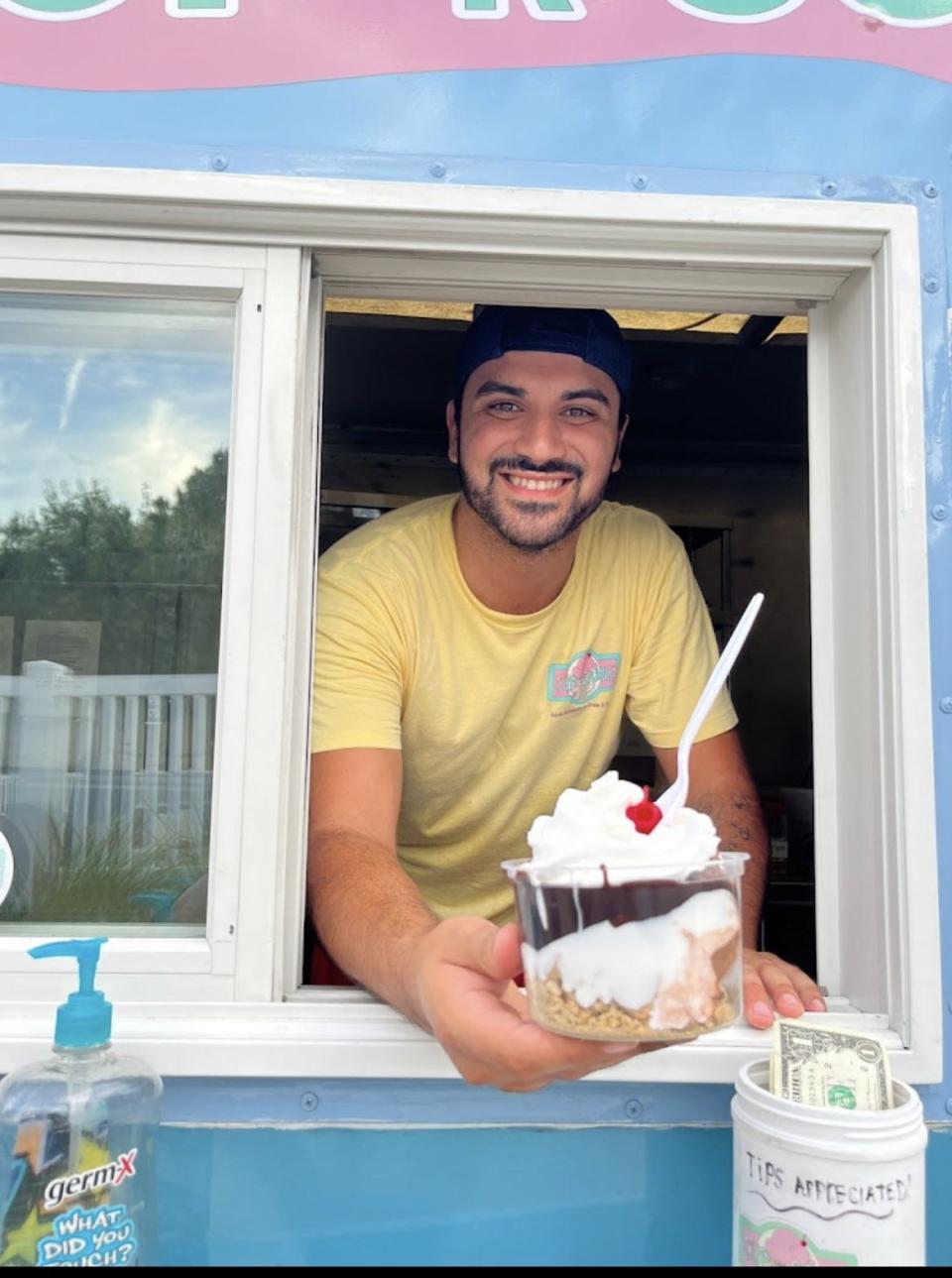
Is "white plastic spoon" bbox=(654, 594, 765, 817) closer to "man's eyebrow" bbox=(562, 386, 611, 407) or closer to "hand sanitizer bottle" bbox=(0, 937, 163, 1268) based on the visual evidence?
"hand sanitizer bottle" bbox=(0, 937, 163, 1268)

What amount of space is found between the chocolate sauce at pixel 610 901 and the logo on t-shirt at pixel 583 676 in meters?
1.21

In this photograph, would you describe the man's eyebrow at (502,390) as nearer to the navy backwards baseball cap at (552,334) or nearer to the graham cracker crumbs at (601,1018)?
the navy backwards baseball cap at (552,334)

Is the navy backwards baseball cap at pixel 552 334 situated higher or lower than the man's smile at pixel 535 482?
higher

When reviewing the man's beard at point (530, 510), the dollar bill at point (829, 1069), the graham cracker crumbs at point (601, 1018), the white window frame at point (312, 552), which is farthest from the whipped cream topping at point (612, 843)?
the man's beard at point (530, 510)

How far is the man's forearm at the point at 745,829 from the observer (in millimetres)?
2066

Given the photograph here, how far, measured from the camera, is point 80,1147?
1186 millimetres

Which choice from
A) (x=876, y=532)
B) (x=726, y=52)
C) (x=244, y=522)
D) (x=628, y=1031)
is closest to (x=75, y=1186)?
(x=628, y=1031)

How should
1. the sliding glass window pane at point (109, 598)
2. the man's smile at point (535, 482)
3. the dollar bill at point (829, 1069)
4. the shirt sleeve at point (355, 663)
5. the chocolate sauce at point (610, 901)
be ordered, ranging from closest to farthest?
the chocolate sauce at point (610, 901) < the dollar bill at point (829, 1069) < the sliding glass window pane at point (109, 598) < the shirt sleeve at point (355, 663) < the man's smile at point (535, 482)

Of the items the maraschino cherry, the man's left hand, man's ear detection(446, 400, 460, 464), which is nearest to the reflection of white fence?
the maraschino cherry

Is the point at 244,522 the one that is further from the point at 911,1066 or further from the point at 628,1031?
the point at 911,1066

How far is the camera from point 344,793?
1.82 m

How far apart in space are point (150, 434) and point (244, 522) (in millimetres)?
257

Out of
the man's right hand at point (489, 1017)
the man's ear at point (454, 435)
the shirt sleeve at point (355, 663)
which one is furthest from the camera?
the man's ear at point (454, 435)

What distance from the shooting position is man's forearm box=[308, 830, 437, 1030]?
1.37 meters
